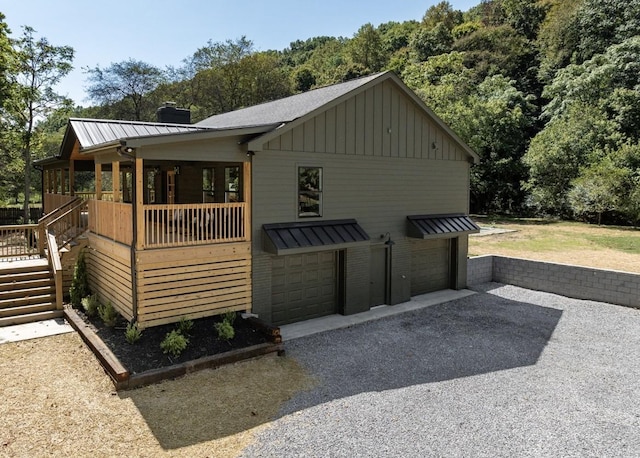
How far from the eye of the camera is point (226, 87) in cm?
4303

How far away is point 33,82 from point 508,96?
115 ft

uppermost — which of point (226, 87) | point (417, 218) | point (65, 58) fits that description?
point (226, 87)

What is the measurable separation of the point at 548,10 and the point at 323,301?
196 feet

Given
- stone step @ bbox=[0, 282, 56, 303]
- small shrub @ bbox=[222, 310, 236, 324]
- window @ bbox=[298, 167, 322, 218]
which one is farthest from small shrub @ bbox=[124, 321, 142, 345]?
window @ bbox=[298, 167, 322, 218]

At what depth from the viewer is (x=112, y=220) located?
9898mm

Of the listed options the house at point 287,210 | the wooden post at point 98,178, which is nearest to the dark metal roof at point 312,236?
A: the house at point 287,210

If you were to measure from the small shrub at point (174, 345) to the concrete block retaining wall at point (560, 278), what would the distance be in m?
10.2

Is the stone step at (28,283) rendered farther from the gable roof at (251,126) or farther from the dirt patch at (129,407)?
the gable roof at (251,126)

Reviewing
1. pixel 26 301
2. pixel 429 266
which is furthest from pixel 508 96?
pixel 26 301

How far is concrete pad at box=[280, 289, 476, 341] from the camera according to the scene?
10.2 m

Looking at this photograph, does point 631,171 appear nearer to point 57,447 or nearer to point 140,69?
point 57,447

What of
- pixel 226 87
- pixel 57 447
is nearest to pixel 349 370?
pixel 57 447

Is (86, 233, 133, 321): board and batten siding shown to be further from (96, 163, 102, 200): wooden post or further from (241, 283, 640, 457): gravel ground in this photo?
(241, 283, 640, 457): gravel ground

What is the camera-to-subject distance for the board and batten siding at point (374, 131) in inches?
414
